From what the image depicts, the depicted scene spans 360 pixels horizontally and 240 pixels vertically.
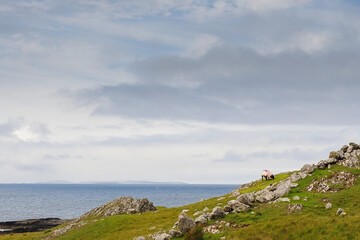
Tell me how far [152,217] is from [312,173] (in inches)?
1217

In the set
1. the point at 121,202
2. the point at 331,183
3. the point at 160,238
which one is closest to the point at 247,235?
the point at 160,238

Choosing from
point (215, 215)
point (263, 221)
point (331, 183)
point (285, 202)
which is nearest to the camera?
point (263, 221)

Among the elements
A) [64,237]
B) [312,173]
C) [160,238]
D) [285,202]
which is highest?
[312,173]

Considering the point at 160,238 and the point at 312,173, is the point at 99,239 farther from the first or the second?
the point at 312,173

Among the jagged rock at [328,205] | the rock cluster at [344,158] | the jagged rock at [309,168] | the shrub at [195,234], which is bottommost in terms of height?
the shrub at [195,234]

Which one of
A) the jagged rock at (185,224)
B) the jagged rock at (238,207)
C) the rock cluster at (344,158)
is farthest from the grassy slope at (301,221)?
the jagged rock at (185,224)

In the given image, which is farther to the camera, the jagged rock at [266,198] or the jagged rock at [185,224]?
the jagged rock at [266,198]

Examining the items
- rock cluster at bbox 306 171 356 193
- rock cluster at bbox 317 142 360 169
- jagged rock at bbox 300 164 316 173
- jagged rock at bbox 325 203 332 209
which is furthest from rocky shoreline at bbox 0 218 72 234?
jagged rock at bbox 325 203 332 209

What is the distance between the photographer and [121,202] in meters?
76.2

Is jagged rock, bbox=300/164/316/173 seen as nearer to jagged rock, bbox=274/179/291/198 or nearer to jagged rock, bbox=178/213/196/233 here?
jagged rock, bbox=274/179/291/198

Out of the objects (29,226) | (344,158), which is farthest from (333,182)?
(29,226)

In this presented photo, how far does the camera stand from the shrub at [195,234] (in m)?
35.6

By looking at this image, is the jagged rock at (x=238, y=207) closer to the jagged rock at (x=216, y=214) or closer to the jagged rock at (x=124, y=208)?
the jagged rock at (x=216, y=214)

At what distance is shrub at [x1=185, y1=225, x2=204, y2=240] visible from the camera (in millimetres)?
35594
